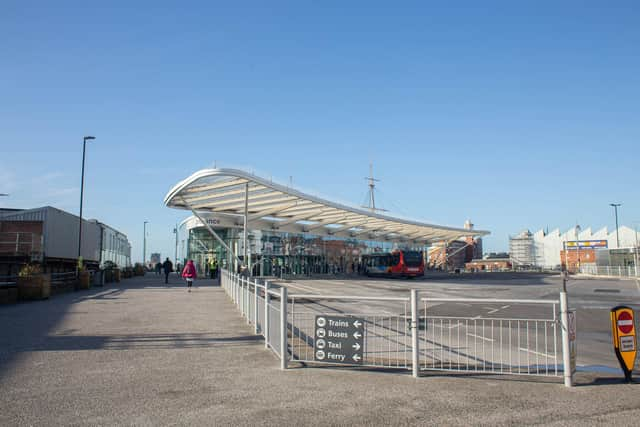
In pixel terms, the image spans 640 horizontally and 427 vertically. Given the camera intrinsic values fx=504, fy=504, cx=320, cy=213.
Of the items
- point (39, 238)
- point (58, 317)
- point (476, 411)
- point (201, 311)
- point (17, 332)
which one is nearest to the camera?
point (476, 411)

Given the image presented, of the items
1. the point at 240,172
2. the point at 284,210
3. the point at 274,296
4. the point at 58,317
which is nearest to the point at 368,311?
the point at 274,296

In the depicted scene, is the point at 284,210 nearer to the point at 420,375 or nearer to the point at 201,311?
the point at 201,311

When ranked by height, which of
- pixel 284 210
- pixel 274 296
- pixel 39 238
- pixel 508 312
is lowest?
pixel 508 312

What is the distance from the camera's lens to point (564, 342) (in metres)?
6.50

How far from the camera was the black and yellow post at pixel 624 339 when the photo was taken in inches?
259

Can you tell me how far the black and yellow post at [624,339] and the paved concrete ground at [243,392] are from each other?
37 cm

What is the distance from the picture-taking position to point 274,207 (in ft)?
142

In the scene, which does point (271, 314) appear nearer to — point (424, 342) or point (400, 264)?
point (424, 342)

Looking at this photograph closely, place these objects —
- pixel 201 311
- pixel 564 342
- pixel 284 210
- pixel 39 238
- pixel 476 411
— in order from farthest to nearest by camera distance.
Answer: pixel 284 210, pixel 39 238, pixel 201 311, pixel 564 342, pixel 476 411

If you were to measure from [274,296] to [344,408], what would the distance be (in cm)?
378

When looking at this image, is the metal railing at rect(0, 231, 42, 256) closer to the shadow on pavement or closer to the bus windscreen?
the shadow on pavement

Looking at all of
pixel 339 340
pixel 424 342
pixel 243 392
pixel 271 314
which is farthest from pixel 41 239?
pixel 243 392

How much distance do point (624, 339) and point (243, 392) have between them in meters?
4.99

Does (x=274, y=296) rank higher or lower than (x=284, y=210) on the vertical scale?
lower
